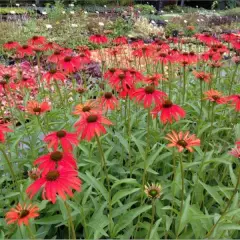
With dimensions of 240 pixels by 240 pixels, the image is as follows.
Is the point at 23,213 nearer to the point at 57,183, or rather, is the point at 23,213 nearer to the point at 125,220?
the point at 57,183

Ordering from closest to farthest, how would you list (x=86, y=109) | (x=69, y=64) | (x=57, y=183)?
(x=57, y=183) → (x=86, y=109) → (x=69, y=64)

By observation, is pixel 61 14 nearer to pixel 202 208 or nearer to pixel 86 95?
pixel 86 95

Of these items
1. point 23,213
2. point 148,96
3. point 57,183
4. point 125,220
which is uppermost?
point 148,96

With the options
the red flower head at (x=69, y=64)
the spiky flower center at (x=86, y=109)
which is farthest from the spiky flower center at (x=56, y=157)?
the red flower head at (x=69, y=64)

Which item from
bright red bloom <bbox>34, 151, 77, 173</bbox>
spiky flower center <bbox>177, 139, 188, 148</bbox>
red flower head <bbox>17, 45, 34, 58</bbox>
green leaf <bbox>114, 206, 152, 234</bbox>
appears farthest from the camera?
red flower head <bbox>17, 45, 34, 58</bbox>

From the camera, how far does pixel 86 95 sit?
8.84 feet

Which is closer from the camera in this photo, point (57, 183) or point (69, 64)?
point (57, 183)

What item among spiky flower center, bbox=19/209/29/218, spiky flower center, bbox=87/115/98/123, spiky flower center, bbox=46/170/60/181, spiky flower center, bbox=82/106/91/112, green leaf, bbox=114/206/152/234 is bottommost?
green leaf, bbox=114/206/152/234

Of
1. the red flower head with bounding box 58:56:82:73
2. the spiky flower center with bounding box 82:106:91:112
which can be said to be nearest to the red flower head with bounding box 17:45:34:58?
the red flower head with bounding box 58:56:82:73

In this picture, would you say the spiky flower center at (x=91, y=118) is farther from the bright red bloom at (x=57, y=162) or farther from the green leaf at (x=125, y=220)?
the green leaf at (x=125, y=220)

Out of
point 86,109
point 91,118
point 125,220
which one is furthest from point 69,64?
point 125,220

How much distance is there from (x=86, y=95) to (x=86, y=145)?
820mm

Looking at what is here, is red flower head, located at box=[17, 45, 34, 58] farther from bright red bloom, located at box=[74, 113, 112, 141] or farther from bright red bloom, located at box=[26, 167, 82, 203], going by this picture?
bright red bloom, located at box=[26, 167, 82, 203]

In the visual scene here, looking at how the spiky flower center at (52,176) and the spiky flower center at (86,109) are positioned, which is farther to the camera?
the spiky flower center at (86,109)
